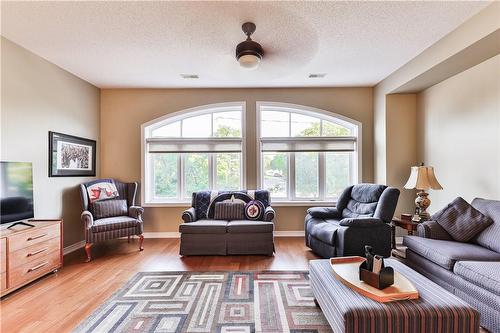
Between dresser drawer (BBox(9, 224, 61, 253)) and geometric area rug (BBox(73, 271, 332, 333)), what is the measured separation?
107 cm

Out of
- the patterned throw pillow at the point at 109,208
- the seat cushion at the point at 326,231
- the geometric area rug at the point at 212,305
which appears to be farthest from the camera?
the patterned throw pillow at the point at 109,208

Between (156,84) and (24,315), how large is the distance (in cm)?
351

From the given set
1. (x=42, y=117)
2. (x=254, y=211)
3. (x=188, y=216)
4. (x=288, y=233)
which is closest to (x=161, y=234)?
(x=188, y=216)

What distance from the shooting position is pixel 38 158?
331 centimetres

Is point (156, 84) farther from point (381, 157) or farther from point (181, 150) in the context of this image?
point (381, 157)

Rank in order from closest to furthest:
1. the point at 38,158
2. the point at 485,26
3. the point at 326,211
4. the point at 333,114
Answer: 1. the point at 485,26
2. the point at 38,158
3. the point at 326,211
4. the point at 333,114

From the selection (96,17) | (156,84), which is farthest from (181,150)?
(96,17)

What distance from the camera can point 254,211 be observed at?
3885 millimetres

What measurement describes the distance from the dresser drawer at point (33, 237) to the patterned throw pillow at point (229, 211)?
6.62 ft

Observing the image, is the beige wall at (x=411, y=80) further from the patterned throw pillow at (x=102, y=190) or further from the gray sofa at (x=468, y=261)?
the patterned throw pillow at (x=102, y=190)

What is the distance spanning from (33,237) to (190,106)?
2950 millimetres

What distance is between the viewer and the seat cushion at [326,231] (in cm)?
317

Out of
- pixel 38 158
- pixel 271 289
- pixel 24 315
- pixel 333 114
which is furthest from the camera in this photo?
pixel 333 114

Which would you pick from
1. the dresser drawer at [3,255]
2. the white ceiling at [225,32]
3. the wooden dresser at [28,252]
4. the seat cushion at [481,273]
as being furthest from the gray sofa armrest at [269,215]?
the dresser drawer at [3,255]
